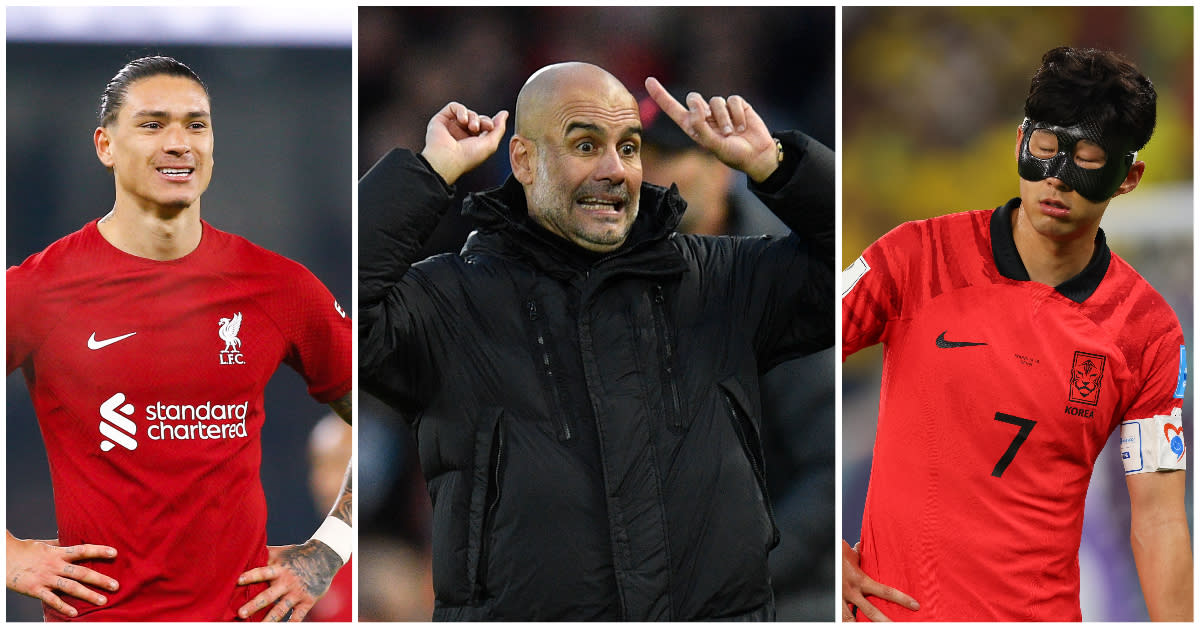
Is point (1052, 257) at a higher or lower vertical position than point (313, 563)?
higher

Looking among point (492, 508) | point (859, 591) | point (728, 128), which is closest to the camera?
point (492, 508)

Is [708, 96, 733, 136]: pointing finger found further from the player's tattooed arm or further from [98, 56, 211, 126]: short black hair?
[98, 56, 211, 126]: short black hair

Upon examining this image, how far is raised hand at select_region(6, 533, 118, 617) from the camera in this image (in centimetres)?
311

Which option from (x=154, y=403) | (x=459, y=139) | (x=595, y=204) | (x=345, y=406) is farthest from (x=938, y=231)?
(x=154, y=403)

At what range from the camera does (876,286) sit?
3.22 metres

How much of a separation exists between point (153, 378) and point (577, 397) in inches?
45.1

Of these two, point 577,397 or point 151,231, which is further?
point 151,231

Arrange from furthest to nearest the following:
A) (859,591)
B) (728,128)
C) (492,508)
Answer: (859,591) → (728,128) → (492,508)

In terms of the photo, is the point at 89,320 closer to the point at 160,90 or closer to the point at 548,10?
the point at 160,90

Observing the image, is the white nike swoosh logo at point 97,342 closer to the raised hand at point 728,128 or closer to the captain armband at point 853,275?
the raised hand at point 728,128

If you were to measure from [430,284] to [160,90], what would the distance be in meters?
0.91

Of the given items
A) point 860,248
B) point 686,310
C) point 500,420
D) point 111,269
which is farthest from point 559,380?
point 111,269

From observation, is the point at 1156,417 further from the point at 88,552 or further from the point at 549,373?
the point at 88,552

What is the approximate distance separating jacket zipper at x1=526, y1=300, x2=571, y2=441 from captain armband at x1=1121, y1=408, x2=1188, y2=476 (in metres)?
1.53
